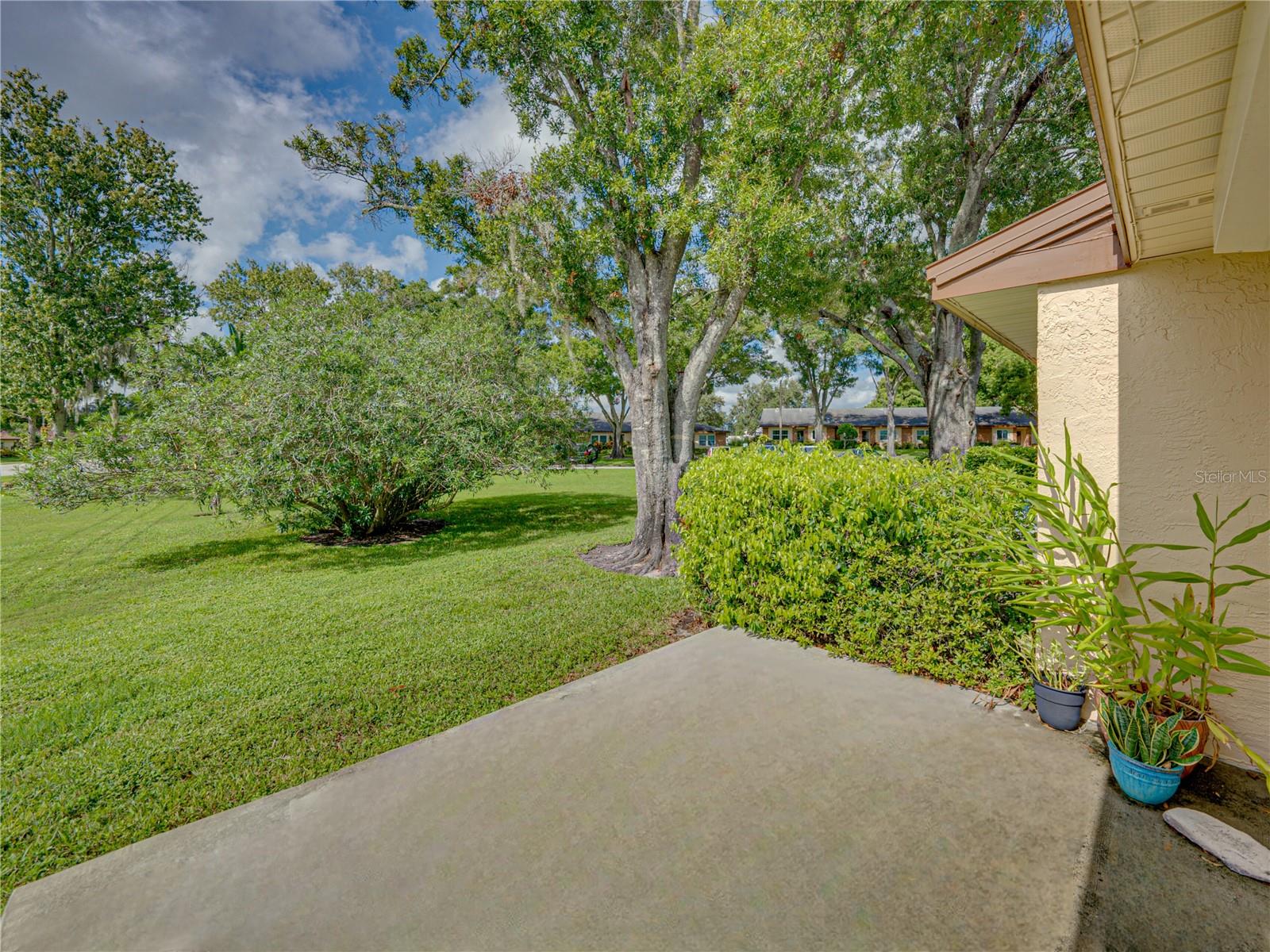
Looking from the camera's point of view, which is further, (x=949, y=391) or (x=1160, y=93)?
(x=949, y=391)

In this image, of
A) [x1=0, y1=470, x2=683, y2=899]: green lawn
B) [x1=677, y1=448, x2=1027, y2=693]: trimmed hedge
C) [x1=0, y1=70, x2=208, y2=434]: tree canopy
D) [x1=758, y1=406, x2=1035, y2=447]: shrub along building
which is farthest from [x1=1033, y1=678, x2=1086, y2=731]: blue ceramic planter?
[x1=758, y1=406, x2=1035, y2=447]: shrub along building

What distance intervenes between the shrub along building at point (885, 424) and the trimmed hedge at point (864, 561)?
121 ft

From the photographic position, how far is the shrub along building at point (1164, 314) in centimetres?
179

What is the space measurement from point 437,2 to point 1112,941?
9894 mm

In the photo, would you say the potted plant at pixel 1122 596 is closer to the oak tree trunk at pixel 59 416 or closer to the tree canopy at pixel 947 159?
the tree canopy at pixel 947 159

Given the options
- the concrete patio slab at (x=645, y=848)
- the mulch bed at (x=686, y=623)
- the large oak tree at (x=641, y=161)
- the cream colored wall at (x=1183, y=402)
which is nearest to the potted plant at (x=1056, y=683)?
the concrete patio slab at (x=645, y=848)

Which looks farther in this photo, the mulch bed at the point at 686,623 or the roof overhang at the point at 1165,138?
the mulch bed at the point at 686,623

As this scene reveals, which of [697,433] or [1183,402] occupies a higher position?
[1183,402]

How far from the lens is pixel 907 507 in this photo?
3395 millimetres

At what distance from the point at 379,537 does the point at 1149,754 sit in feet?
34.5

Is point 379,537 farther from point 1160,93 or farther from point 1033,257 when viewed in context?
point 1160,93

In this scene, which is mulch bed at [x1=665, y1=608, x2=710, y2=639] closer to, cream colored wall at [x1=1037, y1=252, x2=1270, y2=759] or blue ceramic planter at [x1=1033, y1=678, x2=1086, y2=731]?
blue ceramic planter at [x1=1033, y1=678, x2=1086, y2=731]

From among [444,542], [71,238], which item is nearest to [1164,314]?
[444,542]

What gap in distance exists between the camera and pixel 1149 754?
226 centimetres
